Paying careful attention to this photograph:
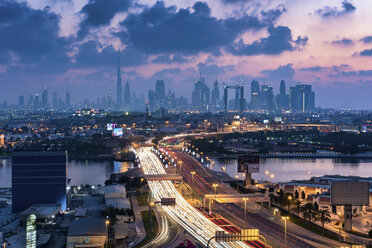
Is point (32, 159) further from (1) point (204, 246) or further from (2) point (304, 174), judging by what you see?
(2) point (304, 174)

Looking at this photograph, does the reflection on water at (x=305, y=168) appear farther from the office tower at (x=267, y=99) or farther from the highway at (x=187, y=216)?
the office tower at (x=267, y=99)

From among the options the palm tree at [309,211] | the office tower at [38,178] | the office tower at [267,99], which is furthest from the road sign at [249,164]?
the office tower at [267,99]

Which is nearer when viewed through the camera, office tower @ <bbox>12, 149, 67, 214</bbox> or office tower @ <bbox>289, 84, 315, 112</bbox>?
office tower @ <bbox>12, 149, 67, 214</bbox>

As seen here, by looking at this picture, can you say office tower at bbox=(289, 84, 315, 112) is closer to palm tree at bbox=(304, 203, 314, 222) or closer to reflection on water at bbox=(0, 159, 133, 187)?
reflection on water at bbox=(0, 159, 133, 187)

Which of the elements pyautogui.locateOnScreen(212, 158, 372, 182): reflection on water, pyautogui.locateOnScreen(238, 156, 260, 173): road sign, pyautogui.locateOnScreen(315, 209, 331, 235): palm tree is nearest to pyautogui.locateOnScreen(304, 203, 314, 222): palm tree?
pyautogui.locateOnScreen(315, 209, 331, 235): palm tree

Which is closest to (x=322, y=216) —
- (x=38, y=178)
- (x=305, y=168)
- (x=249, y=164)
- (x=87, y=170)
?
(x=249, y=164)
